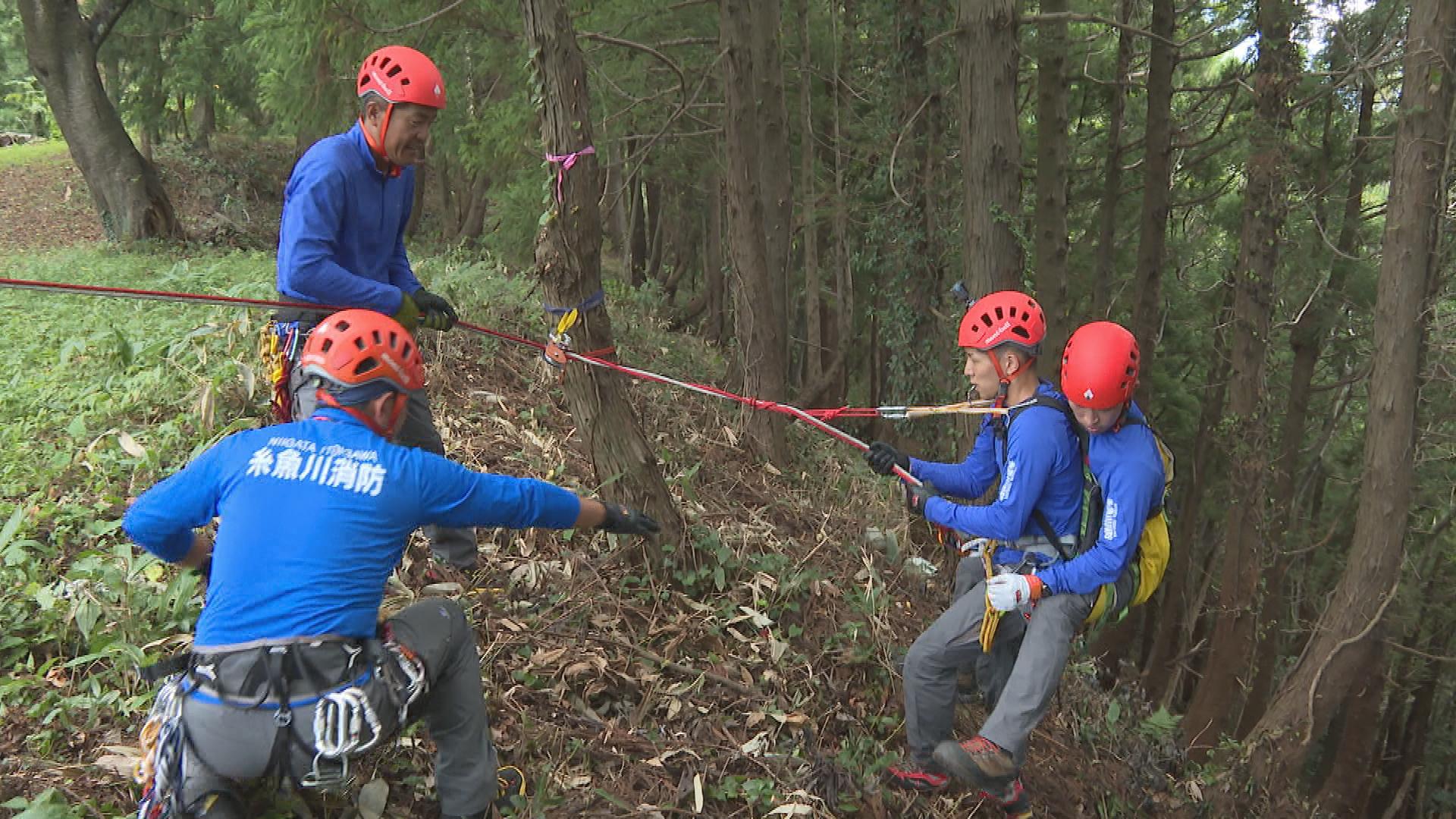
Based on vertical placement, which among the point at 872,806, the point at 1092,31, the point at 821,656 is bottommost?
the point at 872,806

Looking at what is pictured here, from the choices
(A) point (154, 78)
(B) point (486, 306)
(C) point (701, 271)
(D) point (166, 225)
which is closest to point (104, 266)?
(D) point (166, 225)

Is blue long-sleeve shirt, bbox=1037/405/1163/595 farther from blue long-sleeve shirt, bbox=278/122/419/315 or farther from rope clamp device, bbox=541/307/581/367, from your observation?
blue long-sleeve shirt, bbox=278/122/419/315

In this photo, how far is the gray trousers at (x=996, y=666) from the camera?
14.1 feet

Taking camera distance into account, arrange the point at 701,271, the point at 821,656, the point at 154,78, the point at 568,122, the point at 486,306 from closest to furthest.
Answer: the point at 568,122 < the point at 821,656 < the point at 486,306 < the point at 154,78 < the point at 701,271

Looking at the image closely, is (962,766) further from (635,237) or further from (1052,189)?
(635,237)

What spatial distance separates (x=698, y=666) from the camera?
4.93 metres

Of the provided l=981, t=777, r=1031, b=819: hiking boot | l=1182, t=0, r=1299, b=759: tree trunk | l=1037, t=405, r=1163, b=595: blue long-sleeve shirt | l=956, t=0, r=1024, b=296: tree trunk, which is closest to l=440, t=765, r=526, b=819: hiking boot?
l=981, t=777, r=1031, b=819: hiking boot

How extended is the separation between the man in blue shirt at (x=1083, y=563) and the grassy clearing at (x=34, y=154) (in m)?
28.4

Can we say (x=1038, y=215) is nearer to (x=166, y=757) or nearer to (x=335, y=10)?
(x=335, y=10)

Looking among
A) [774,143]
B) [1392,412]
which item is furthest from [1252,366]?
[774,143]

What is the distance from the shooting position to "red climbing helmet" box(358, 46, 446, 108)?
4.14 meters

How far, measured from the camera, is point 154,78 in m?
20.8

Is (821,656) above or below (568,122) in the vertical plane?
below

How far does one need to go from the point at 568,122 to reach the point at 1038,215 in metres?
9.16
